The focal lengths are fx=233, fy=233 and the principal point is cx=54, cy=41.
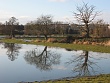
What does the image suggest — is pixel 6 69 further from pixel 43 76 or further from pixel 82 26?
pixel 82 26

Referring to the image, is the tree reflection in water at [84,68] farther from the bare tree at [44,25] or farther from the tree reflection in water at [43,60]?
the bare tree at [44,25]

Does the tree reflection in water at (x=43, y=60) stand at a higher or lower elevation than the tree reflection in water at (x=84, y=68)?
lower

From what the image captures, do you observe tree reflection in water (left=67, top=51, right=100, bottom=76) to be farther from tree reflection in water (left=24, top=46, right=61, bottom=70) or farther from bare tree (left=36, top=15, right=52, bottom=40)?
bare tree (left=36, top=15, right=52, bottom=40)

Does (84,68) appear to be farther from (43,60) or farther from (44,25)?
(44,25)

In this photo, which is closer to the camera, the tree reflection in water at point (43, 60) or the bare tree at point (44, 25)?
the tree reflection in water at point (43, 60)

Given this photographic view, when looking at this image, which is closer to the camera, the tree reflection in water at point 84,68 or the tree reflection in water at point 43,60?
the tree reflection in water at point 84,68

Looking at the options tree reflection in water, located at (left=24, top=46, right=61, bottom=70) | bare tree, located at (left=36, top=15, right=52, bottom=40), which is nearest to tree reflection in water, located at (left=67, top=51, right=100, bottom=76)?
tree reflection in water, located at (left=24, top=46, right=61, bottom=70)

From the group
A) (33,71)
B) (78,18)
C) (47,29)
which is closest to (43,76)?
(33,71)

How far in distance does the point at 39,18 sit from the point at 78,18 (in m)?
12.2

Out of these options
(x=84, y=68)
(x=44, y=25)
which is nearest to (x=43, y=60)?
(x=84, y=68)

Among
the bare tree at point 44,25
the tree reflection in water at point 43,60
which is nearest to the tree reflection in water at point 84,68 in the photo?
the tree reflection in water at point 43,60

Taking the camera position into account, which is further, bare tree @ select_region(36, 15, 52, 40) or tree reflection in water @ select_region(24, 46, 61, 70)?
bare tree @ select_region(36, 15, 52, 40)

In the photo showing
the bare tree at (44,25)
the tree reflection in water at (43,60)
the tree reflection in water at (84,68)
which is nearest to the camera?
the tree reflection in water at (84,68)

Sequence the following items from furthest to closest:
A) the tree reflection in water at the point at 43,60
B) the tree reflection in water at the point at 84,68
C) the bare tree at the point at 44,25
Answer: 1. the bare tree at the point at 44,25
2. the tree reflection in water at the point at 43,60
3. the tree reflection in water at the point at 84,68
